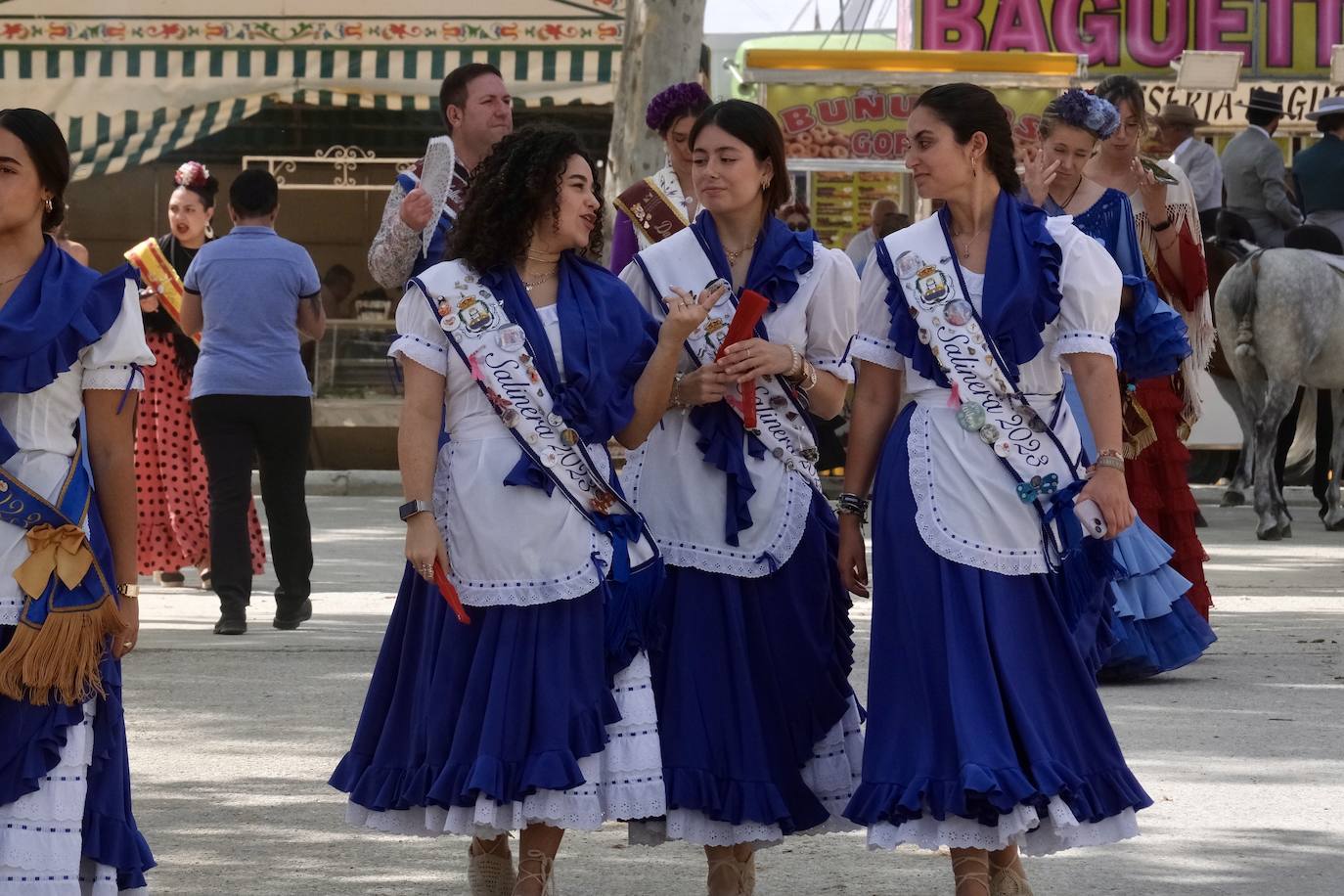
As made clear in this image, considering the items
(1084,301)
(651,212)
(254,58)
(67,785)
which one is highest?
(254,58)

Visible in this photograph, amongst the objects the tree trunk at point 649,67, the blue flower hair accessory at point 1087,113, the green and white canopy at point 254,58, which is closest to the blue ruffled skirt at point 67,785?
the blue flower hair accessory at point 1087,113

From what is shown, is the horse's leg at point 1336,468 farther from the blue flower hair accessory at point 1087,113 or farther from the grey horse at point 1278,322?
the blue flower hair accessory at point 1087,113

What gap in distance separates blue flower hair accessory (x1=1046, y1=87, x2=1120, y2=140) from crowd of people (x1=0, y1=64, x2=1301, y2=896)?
6.51 feet

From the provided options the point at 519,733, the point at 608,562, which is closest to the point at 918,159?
the point at 608,562

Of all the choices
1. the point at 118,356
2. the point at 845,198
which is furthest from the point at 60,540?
the point at 845,198

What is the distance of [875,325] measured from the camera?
5.05 metres

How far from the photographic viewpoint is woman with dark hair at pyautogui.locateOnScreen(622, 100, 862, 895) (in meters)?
4.95

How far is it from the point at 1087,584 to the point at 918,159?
102 cm

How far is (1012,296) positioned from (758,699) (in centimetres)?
108

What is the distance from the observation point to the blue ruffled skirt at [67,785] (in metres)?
4.15

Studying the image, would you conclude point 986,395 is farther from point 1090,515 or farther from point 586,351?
point 586,351

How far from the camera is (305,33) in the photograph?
17625 millimetres

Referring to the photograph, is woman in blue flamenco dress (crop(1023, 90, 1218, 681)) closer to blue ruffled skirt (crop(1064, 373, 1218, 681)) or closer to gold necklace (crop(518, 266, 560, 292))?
blue ruffled skirt (crop(1064, 373, 1218, 681))

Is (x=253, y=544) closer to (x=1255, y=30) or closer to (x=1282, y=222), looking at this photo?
(x=1282, y=222)
